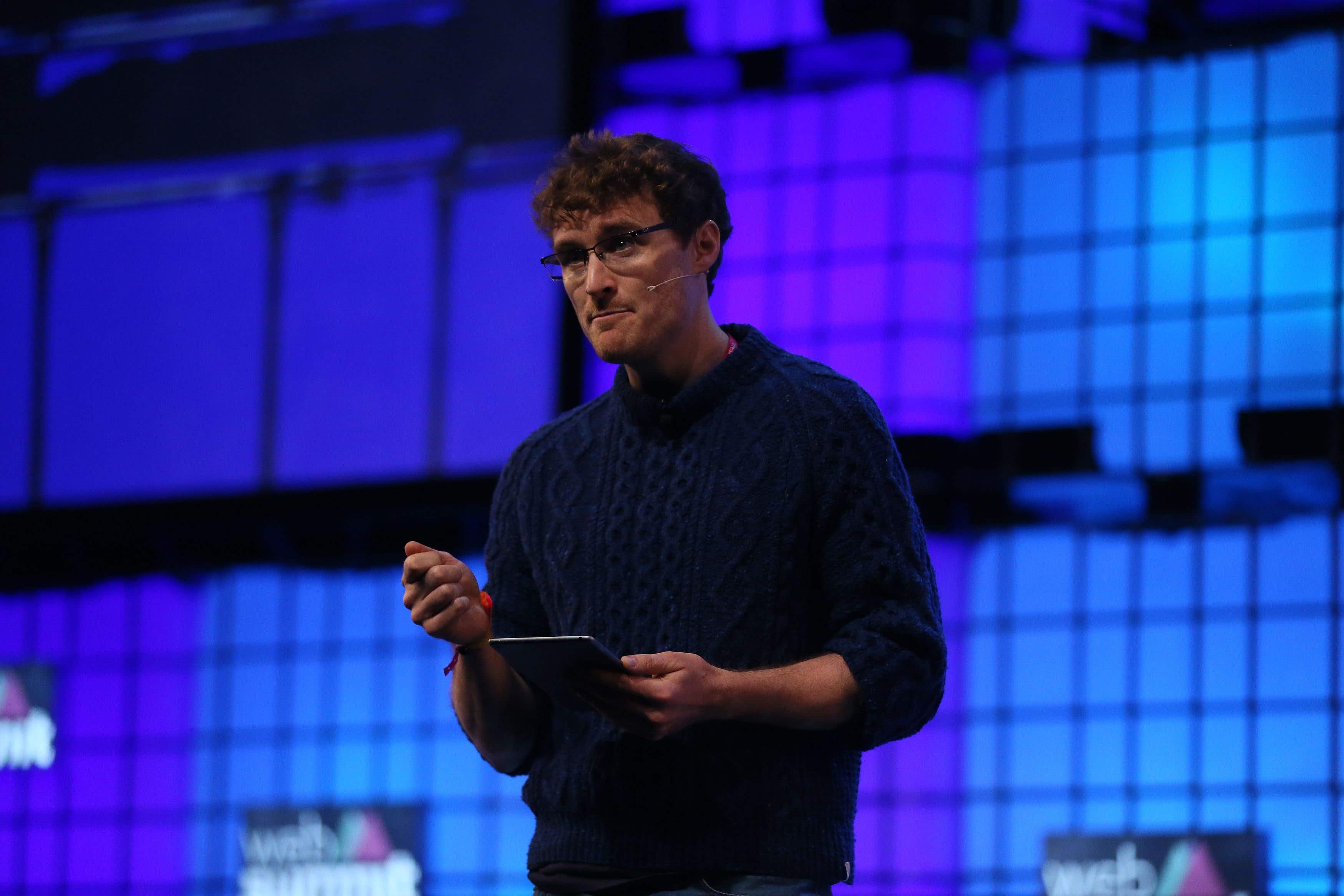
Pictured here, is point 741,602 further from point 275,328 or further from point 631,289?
point 275,328

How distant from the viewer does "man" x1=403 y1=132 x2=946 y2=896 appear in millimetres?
2787

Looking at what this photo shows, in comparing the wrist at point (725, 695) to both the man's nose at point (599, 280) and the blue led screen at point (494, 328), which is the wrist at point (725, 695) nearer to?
the man's nose at point (599, 280)

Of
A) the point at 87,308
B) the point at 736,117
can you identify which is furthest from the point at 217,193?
the point at 736,117

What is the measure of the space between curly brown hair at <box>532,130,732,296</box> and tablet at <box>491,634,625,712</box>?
82 cm

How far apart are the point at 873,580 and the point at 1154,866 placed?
14.0 meters

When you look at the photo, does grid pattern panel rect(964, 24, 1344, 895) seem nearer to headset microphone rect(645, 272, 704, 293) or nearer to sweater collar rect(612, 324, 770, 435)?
sweater collar rect(612, 324, 770, 435)

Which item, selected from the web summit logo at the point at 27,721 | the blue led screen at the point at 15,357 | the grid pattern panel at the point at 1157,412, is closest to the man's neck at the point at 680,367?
the grid pattern panel at the point at 1157,412

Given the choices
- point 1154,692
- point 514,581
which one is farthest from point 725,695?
point 1154,692

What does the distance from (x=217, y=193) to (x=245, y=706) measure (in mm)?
5598

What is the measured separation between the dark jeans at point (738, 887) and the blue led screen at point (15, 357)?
17.7 m

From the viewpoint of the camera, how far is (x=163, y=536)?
1933cm

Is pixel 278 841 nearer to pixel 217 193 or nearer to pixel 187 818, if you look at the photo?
pixel 187 818

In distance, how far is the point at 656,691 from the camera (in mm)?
2537

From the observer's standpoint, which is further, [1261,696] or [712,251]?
[1261,696]
